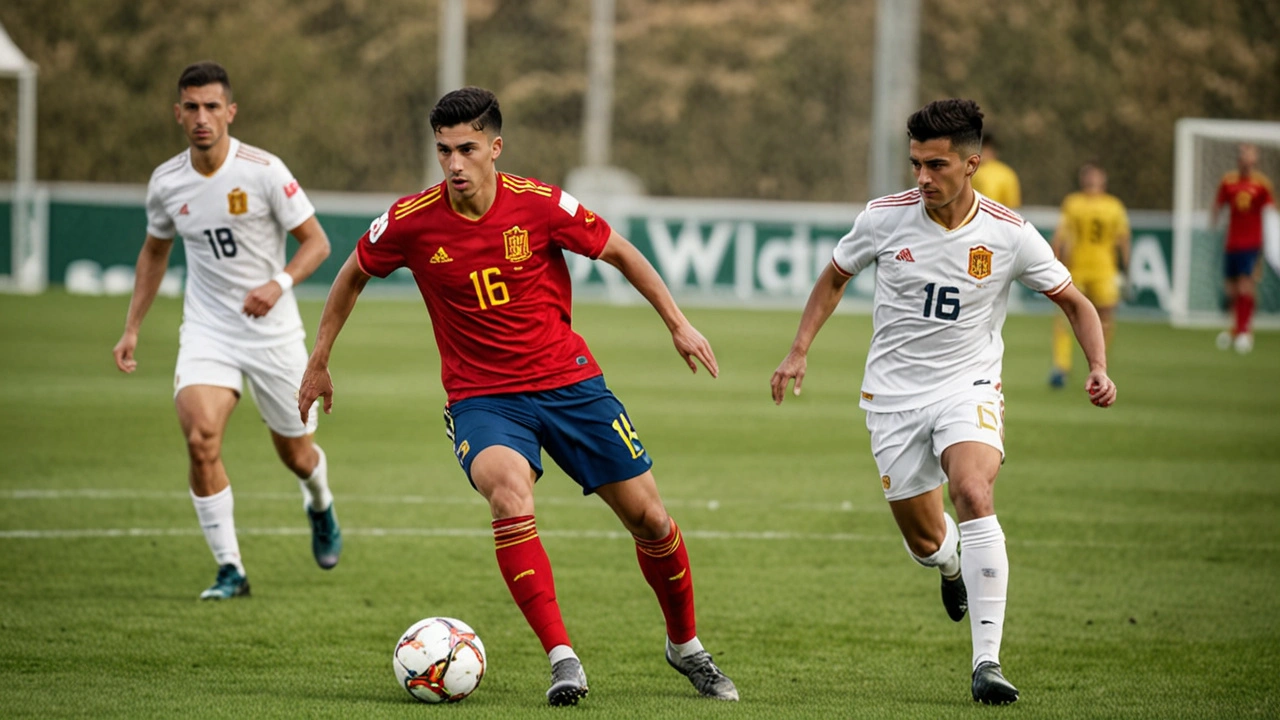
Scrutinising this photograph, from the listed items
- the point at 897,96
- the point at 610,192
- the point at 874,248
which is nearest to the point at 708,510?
the point at 874,248

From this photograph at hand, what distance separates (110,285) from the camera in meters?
30.7

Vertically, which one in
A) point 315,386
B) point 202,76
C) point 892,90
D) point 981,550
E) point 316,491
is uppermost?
point 892,90

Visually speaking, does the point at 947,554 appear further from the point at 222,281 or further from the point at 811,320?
the point at 222,281

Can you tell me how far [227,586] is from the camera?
807 centimetres

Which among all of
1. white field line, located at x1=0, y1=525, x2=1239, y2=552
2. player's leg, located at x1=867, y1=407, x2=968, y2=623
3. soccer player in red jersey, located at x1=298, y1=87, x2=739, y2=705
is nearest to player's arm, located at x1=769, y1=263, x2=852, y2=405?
player's leg, located at x1=867, y1=407, x2=968, y2=623

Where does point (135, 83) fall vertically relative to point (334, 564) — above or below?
above

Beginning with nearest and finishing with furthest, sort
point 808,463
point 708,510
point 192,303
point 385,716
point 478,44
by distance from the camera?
point 385,716 → point 192,303 → point 708,510 → point 808,463 → point 478,44

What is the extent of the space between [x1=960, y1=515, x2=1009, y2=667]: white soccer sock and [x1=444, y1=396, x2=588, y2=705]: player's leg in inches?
56.1

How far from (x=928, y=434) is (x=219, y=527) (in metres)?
3.43

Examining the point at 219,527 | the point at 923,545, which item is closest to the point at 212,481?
the point at 219,527

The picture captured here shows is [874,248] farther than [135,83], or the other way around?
[135,83]

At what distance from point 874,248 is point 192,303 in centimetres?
359

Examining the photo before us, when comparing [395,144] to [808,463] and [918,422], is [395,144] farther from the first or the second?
[918,422]

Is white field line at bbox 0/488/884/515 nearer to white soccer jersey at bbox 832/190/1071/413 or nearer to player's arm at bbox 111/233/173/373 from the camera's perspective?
player's arm at bbox 111/233/173/373
